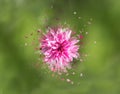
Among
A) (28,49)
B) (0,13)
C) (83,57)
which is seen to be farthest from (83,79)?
(0,13)

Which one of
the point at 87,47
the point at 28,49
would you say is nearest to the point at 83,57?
the point at 87,47

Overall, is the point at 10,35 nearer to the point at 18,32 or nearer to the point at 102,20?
the point at 18,32

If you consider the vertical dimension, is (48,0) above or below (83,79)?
above
